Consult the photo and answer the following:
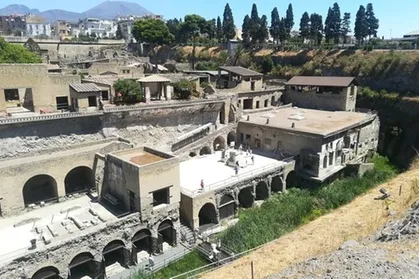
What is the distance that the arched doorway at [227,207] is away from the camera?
88.4 feet

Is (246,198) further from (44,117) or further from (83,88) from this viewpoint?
(44,117)

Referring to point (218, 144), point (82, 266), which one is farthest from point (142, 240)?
point (218, 144)

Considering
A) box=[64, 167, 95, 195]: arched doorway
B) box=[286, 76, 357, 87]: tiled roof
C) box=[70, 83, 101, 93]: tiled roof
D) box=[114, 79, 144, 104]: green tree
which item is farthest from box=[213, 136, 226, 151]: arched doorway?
box=[286, 76, 357, 87]: tiled roof

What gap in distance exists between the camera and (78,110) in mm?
32156

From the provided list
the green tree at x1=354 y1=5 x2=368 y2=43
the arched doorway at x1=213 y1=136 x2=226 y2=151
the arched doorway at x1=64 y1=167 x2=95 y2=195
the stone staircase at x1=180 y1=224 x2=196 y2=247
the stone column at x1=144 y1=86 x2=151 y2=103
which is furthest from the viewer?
the green tree at x1=354 y1=5 x2=368 y2=43

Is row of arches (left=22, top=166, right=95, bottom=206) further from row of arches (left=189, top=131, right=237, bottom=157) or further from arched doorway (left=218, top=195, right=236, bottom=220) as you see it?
row of arches (left=189, top=131, right=237, bottom=157)

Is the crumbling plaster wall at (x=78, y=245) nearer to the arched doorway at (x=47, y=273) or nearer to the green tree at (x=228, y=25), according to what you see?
the arched doorway at (x=47, y=273)

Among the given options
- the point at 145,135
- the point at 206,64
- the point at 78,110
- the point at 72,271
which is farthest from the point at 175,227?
the point at 206,64

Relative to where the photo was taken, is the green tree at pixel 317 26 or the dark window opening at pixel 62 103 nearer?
the dark window opening at pixel 62 103

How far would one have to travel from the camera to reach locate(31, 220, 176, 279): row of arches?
19.8 metres

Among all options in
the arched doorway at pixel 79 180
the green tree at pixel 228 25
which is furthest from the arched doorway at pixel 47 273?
the green tree at pixel 228 25

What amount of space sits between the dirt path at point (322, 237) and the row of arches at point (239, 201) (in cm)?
966

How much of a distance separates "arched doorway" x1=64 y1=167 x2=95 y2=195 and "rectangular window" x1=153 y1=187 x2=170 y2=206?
6321mm

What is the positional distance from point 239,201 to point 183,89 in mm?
17373
